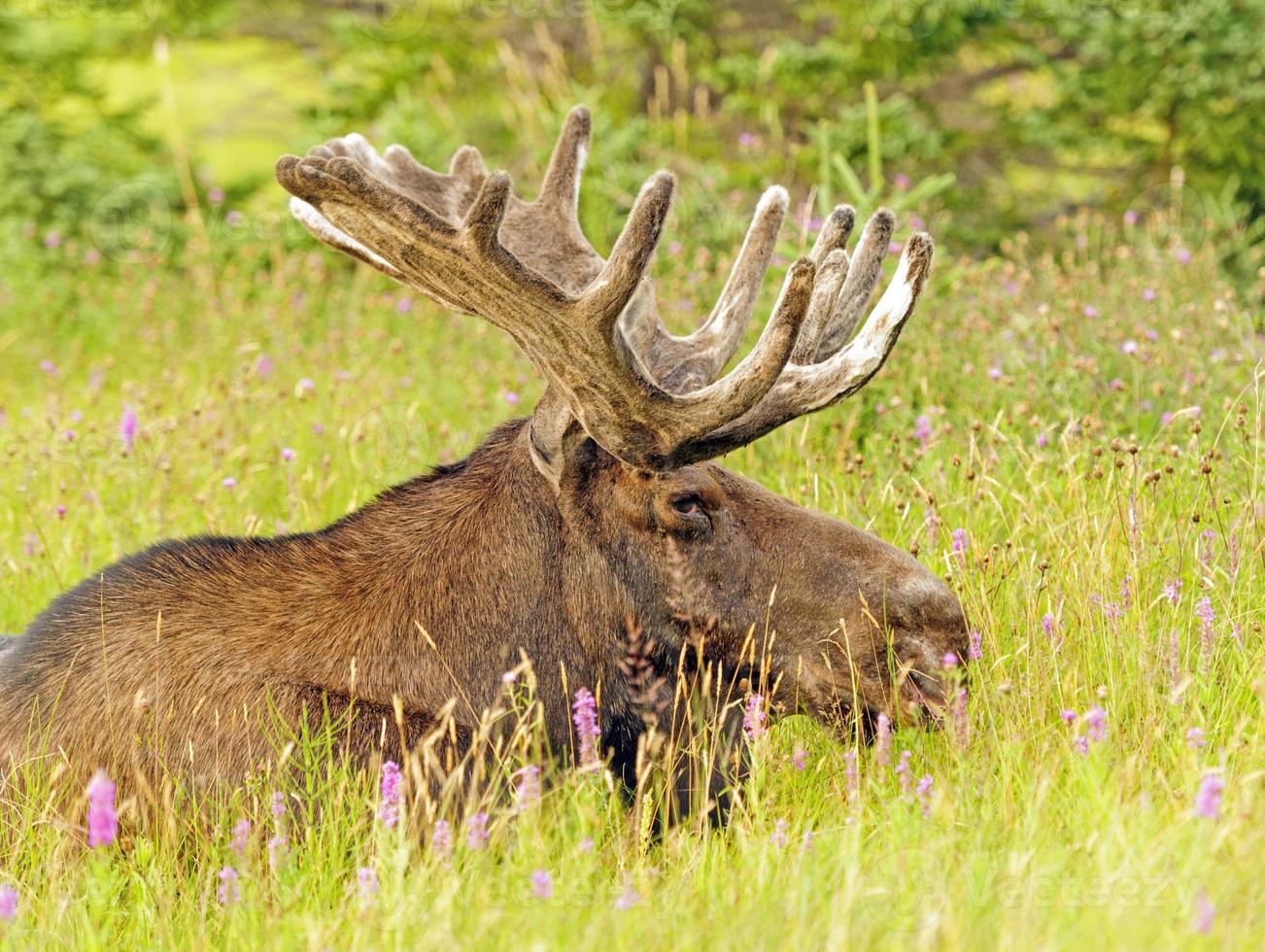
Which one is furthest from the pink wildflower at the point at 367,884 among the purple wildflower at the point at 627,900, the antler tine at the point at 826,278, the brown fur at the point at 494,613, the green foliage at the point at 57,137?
the green foliage at the point at 57,137

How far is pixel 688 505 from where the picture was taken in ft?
12.6

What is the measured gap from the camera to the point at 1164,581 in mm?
4113

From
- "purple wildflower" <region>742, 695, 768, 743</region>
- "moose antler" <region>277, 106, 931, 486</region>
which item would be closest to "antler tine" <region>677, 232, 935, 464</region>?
"moose antler" <region>277, 106, 931, 486</region>

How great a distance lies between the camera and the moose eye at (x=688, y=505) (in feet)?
12.5

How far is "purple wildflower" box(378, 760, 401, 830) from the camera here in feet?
9.92

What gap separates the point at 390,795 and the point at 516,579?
84 centimetres

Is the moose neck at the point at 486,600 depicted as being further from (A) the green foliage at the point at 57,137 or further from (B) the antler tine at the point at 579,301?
(A) the green foliage at the point at 57,137

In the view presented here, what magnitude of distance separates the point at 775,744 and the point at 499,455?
104 cm

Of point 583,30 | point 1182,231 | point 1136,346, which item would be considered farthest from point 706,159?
point 1136,346

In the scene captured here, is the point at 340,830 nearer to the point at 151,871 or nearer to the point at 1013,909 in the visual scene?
the point at 151,871

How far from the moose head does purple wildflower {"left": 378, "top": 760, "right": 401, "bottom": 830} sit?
782 millimetres

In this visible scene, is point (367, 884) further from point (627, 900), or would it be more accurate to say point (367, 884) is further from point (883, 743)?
point (883, 743)

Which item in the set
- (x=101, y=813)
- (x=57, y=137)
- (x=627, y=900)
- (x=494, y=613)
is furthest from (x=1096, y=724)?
(x=57, y=137)

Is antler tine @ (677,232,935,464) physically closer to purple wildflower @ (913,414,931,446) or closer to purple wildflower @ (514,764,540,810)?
purple wildflower @ (514,764,540,810)
